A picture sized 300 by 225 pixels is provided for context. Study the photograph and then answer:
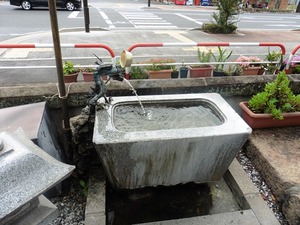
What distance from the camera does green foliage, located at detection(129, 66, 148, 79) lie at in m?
4.30

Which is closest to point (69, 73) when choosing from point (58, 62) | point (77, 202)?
point (58, 62)

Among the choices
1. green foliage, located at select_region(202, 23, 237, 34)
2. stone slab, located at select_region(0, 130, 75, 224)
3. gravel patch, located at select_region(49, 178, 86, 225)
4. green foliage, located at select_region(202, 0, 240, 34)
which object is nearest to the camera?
stone slab, located at select_region(0, 130, 75, 224)

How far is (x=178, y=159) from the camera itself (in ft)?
9.51

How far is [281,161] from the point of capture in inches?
136

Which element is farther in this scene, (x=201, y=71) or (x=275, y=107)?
(x=201, y=71)

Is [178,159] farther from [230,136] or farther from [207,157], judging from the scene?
[230,136]

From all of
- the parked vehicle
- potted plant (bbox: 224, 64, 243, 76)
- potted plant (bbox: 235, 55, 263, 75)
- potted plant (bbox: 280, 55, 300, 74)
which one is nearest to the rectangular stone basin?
potted plant (bbox: 224, 64, 243, 76)

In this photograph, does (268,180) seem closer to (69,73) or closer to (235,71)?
(235,71)

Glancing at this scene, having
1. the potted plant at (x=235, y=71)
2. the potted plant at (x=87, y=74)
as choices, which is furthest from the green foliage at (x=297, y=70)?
the potted plant at (x=87, y=74)

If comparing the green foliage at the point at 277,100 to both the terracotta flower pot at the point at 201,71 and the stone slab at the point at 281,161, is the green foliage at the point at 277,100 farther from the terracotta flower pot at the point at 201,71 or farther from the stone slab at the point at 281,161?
the terracotta flower pot at the point at 201,71

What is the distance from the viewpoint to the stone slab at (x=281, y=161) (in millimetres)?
2910

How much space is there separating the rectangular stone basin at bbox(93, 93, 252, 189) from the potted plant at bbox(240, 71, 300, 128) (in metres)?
0.98

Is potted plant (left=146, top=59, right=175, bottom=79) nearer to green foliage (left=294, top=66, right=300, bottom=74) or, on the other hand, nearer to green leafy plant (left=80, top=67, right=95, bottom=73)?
green leafy plant (left=80, top=67, right=95, bottom=73)

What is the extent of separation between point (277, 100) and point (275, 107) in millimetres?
125
